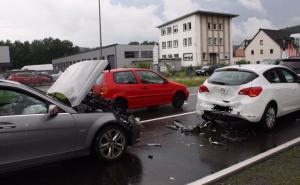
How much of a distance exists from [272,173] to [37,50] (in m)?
125

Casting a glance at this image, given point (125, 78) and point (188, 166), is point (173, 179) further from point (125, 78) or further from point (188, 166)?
point (125, 78)

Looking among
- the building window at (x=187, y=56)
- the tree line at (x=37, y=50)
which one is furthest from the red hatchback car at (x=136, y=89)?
the tree line at (x=37, y=50)

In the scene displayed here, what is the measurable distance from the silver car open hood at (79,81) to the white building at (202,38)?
6124 cm

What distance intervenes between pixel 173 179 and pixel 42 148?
75.6 inches

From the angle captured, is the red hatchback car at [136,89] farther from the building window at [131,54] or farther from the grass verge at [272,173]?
the building window at [131,54]

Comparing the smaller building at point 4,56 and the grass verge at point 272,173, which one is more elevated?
the smaller building at point 4,56

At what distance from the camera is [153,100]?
1140cm

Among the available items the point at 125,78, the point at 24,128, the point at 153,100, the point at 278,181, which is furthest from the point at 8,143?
the point at 153,100

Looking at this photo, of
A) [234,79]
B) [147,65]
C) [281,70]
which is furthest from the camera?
[147,65]

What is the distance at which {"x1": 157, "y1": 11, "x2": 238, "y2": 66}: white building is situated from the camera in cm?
Result: 6694

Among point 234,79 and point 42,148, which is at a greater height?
point 234,79

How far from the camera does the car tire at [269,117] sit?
789cm

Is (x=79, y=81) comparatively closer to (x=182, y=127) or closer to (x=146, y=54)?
(x=182, y=127)

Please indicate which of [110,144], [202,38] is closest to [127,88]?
[110,144]
